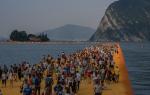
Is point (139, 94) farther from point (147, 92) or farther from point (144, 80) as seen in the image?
point (144, 80)

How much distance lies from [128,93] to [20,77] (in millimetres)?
11017

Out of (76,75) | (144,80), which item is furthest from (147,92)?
(144,80)

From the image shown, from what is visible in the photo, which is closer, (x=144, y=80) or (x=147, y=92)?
(x=147, y=92)

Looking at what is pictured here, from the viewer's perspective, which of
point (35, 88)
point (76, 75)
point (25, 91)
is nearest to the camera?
point (25, 91)

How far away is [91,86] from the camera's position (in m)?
36.9

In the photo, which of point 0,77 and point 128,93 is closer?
point 128,93

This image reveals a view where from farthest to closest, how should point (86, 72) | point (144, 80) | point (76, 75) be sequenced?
point (144, 80)
point (86, 72)
point (76, 75)

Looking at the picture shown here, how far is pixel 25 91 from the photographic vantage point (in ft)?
80.1

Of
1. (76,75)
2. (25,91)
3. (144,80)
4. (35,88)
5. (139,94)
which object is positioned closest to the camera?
(25,91)

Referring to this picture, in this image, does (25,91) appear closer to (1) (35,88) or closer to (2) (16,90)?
(1) (35,88)

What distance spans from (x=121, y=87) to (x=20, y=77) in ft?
31.1

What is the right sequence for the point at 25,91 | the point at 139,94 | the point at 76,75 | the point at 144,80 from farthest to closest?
the point at 144,80, the point at 139,94, the point at 76,75, the point at 25,91

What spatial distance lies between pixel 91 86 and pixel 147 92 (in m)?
4.74

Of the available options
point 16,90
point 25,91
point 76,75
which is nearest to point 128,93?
point 76,75
